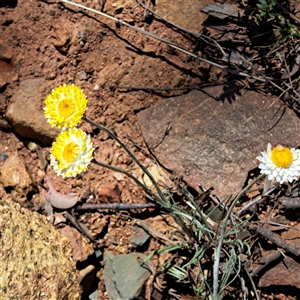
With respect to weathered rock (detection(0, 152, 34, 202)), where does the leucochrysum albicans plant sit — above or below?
above

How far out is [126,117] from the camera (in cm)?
298

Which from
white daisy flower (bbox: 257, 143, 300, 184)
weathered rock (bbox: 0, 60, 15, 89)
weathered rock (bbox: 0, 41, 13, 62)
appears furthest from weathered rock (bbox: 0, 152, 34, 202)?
white daisy flower (bbox: 257, 143, 300, 184)

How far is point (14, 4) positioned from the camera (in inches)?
119

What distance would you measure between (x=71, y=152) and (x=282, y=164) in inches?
38.5

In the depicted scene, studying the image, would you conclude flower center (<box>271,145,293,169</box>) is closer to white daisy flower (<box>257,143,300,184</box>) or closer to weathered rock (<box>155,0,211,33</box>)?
white daisy flower (<box>257,143,300,184</box>)

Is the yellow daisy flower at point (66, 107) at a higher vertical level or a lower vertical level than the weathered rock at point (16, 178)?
higher

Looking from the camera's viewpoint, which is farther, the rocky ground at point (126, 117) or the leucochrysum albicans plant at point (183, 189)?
the rocky ground at point (126, 117)

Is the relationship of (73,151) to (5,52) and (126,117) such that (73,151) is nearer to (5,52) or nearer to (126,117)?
(126,117)

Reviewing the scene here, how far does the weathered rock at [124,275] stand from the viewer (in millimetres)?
2740

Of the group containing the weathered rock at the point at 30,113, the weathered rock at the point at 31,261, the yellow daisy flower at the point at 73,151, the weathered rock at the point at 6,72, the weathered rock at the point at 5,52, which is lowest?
the weathered rock at the point at 31,261

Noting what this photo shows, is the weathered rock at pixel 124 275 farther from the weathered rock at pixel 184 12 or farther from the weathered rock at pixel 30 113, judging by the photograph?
the weathered rock at pixel 184 12

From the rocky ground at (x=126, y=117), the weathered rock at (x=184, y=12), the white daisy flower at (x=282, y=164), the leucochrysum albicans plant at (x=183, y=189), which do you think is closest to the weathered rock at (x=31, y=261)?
the rocky ground at (x=126, y=117)

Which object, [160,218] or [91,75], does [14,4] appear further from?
[160,218]

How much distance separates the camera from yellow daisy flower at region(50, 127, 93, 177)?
2146 mm
